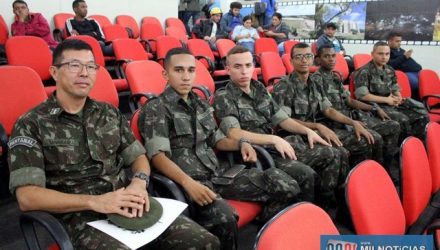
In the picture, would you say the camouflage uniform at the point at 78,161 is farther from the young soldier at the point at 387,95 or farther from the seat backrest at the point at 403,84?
the seat backrest at the point at 403,84

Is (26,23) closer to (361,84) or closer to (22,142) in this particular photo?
(22,142)

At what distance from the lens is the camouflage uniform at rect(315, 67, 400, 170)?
3.12 metres

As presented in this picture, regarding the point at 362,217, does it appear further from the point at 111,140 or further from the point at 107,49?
the point at 107,49

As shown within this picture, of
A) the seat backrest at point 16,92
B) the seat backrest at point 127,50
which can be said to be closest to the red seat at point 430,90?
the seat backrest at point 127,50

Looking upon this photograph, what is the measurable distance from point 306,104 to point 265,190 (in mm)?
1262

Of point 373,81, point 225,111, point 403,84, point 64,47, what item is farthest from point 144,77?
point 403,84

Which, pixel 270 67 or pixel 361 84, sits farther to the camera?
pixel 270 67

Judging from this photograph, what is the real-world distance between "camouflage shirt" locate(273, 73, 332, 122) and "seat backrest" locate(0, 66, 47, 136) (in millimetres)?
1639

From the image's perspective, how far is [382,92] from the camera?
12.5 ft

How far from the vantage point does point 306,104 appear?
2836 millimetres

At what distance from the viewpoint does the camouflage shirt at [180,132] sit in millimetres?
1768

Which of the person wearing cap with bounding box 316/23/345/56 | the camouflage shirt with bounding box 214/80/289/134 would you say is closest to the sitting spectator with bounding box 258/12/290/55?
the person wearing cap with bounding box 316/23/345/56

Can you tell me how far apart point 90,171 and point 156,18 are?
5.44m

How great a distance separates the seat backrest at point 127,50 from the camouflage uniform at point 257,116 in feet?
6.29
